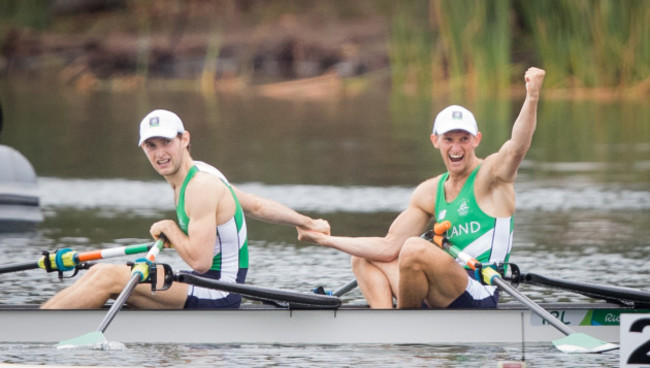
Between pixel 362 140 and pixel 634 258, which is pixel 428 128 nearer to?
pixel 362 140

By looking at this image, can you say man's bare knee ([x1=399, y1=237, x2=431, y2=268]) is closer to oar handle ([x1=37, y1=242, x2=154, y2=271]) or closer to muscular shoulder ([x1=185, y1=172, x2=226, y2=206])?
muscular shoulder ([x1=185, y1=172, x2=226, y2=206])

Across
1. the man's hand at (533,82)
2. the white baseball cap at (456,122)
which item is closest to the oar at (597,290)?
the white baseball cap at (456,122)

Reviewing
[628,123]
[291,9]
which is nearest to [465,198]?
[628,123]

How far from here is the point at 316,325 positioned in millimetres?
8484

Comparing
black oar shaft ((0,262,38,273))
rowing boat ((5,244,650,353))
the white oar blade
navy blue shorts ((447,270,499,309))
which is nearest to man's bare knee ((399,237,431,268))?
rowing boat ((5,244,650,353))

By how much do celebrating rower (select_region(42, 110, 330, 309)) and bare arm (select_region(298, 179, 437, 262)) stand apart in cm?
68

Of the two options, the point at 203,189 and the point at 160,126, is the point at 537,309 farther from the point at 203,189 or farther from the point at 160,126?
the point at 160,126

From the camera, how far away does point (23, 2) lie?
40.1 meters

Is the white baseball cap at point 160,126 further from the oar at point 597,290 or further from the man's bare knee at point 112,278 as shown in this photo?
the oar at point 597,290

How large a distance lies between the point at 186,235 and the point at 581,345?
7.86 feet

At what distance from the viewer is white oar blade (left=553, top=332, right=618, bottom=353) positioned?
8055 mm

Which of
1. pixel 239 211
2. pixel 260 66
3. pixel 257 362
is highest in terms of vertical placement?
pixel 260 66

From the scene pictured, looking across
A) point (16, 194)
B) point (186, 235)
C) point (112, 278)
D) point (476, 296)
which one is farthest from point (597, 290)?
point (16, 194)

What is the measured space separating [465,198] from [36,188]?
292 inches
